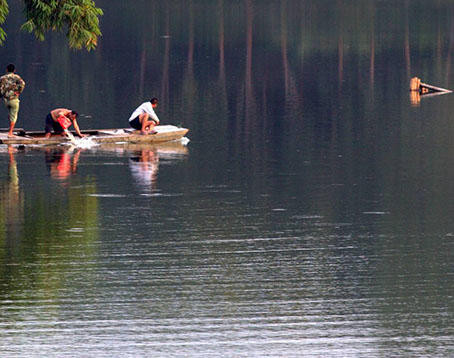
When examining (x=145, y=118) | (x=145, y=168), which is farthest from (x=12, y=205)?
(x=145, y=118)

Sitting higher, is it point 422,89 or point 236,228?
point 422,89

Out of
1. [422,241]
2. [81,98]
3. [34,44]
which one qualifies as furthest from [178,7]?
[422,241]

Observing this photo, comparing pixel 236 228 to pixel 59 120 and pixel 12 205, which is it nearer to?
pixel 12 205

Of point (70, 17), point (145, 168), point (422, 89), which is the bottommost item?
point (145, 168)

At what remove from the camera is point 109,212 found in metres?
20.7

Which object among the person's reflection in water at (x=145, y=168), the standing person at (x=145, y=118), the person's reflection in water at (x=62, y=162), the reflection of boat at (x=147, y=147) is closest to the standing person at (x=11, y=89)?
Result: the person's reflection in water at (x=62, y=162)

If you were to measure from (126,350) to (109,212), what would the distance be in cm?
792

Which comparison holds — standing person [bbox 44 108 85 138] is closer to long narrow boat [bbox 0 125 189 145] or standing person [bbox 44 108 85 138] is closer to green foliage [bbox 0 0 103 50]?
long narrow boat [bbox 0 125 189 145]

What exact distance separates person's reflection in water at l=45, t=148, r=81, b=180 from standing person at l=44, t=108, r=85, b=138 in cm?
72

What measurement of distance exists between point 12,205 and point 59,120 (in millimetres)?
7876

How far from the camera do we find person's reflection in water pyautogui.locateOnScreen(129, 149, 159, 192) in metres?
23.9

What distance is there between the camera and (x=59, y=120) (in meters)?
29.0

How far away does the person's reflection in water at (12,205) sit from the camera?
63.7 ft

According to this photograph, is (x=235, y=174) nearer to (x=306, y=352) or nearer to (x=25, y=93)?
(x=306, y=352)
